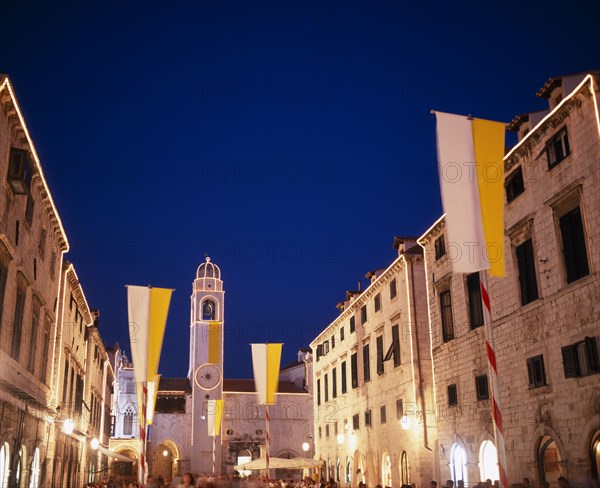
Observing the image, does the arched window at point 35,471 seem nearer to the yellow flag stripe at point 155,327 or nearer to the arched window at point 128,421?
the yellow flag stripe at point 155,327

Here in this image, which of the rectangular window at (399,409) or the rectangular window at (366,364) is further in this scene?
the rectangular window at (366,364)

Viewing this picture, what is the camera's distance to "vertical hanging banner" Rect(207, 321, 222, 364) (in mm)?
69875

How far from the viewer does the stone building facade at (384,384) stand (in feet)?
100

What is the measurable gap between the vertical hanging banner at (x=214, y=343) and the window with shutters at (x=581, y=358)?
5419 centimetres

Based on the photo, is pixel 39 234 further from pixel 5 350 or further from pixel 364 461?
pixel 364 461

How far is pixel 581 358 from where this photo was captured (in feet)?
57.1

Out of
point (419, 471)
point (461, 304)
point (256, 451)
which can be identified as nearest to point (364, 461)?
point (419, 471)

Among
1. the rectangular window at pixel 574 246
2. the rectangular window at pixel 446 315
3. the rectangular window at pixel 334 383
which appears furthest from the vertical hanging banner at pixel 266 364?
the rectangular window at pixel 334 383

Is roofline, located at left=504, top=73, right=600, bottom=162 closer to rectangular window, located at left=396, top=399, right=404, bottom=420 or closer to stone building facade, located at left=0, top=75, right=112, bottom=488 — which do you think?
stone building facade, located at left=0, top=75, right=112, bottom=488

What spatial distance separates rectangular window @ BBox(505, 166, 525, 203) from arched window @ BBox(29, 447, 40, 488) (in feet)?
61.4

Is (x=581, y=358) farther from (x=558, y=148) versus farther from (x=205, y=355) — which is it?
(x=205, y=355)

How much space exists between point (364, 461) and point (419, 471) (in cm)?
923

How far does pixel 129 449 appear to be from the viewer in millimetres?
69375

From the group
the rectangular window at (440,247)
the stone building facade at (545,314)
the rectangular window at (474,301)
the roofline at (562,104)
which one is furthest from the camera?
the rectangular window at (440,247)
